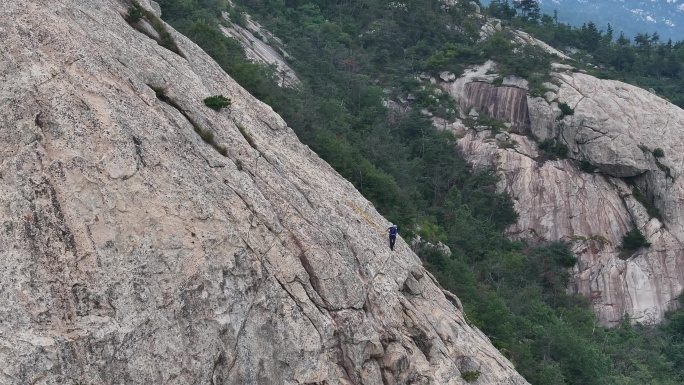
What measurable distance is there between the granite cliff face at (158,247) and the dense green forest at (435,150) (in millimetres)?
16763

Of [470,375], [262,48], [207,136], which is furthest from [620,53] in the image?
[207,136]

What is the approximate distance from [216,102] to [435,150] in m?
42.4

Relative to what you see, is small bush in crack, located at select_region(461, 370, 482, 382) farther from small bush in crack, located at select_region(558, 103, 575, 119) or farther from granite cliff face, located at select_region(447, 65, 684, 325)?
small bush in crack, located at select_region(558, 103, 575, 119)

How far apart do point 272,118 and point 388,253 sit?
631 centimetres

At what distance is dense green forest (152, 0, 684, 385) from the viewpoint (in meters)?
39.0

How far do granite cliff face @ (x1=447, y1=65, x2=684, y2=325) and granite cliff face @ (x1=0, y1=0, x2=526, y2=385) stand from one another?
127 ft

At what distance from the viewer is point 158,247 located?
15.0 meters

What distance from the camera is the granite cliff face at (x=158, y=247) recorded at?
1372 cm

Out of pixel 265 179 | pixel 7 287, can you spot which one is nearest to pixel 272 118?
pixel 265 179

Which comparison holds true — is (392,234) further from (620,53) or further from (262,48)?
(620,53)

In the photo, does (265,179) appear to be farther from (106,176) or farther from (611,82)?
(611,82)

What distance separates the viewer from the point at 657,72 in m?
92.1

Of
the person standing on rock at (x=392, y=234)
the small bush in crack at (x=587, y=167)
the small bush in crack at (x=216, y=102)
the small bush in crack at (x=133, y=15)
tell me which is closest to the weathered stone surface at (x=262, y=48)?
the small bush in crack at (x=587, y=167)

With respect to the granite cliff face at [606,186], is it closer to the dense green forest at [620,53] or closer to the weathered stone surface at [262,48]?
the weathered stone surface at [262,48]
